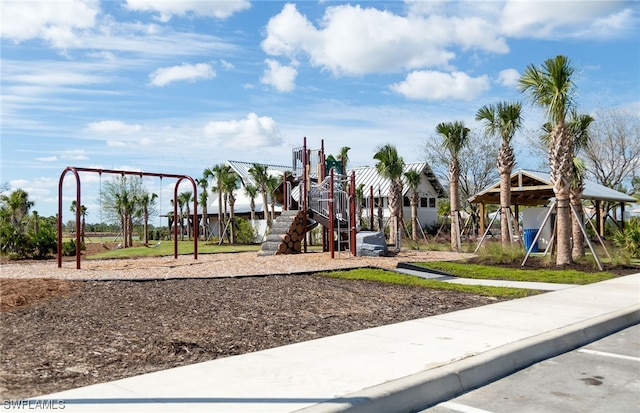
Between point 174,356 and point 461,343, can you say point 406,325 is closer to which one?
point 461,343

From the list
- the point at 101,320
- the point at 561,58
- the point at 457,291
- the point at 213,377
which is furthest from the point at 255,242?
the point at 213,377

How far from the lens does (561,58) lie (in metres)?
17.7

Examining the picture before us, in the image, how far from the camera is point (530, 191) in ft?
93.6

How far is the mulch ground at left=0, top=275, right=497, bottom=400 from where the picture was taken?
20.2ft

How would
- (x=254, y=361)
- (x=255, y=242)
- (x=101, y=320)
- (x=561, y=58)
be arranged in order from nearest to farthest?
(x=254, y=361), (x=101, y=320), (x=561, y=58), (x=255, y=242)

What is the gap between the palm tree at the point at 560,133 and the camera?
1781 cm

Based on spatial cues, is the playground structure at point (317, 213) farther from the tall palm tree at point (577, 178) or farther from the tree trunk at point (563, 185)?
the tall palm tree at point (577, 178)

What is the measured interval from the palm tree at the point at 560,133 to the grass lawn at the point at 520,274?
1.44 metres

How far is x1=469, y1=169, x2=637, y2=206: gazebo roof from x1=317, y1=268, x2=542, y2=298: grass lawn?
13530 mm

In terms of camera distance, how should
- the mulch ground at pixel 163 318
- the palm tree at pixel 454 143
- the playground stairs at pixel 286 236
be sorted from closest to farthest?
the mulch ground at pixel 163 318
the playground stairs at pixel 286 236
the palm tree at pixel 454 143

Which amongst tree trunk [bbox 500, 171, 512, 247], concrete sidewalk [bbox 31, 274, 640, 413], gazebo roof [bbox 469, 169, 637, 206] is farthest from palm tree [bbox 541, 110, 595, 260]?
concrete sidewalk [bbox 31, 274, 640, 413]

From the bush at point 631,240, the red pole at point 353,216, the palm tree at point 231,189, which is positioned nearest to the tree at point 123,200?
the palm tree at point 231,189

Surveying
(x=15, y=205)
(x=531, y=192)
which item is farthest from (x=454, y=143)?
(x=15, y=205)

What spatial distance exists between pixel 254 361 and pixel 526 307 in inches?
223
